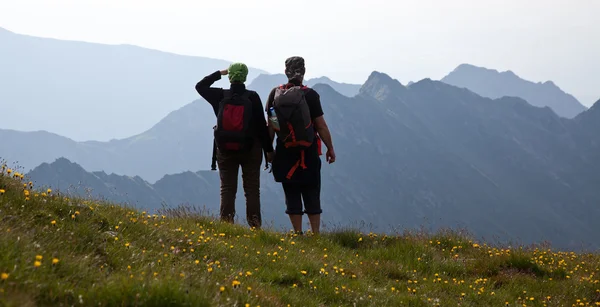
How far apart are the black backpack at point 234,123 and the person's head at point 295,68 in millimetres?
912

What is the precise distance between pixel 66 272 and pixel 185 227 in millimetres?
3584

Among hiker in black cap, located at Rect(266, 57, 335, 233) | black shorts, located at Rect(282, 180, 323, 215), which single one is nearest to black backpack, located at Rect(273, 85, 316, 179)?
hiker in black cap, located at Rect(266, 57, 335, 233)

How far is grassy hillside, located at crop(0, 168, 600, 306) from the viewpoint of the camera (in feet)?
11.1

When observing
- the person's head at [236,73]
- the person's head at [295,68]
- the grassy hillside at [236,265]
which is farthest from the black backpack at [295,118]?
the grassy hillside at [236,265]

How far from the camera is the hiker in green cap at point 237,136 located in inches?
347

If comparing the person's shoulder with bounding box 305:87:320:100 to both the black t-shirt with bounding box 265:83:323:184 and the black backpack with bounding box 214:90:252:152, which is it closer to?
the black t-shirt with bounding box 265:83:323:184

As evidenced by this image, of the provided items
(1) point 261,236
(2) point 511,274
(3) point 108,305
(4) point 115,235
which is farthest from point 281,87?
(3) point 108,305

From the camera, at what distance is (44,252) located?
363 centimetres

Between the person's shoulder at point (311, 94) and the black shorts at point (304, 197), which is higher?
the person's shoulder at point (311, 94)

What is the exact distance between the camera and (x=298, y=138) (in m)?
8.54

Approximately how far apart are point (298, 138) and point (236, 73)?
1712mm

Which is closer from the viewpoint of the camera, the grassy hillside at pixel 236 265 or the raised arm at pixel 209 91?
the grassy hillside at pixel 236 265

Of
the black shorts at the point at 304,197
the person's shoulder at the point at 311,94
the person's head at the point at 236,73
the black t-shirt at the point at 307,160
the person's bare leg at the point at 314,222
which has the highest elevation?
the person's head at the point at 236,73

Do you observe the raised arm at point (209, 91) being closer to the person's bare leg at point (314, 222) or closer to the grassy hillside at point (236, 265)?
the grassy hillside at point (236, 265)
